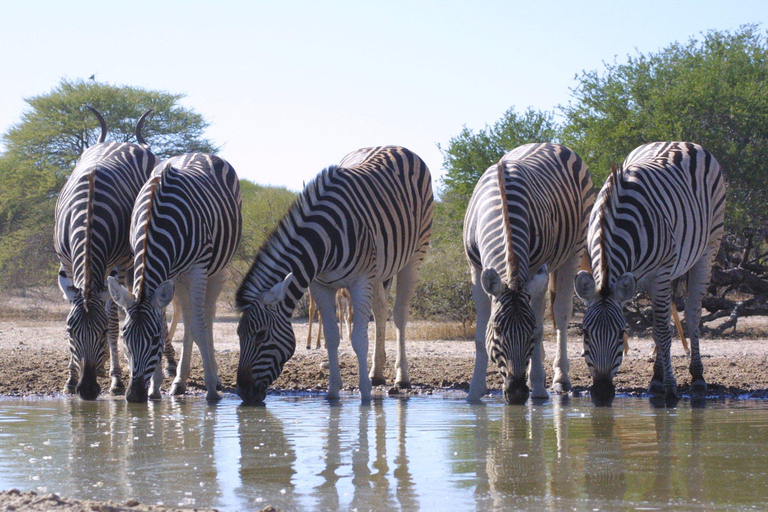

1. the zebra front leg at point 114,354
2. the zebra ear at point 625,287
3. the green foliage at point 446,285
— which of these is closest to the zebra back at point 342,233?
the zebra front leg at point 114,354

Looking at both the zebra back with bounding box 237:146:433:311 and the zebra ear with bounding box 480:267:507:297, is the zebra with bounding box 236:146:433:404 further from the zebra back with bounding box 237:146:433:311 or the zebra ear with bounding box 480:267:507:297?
the zebra ear with bounding box 480:267:507:297

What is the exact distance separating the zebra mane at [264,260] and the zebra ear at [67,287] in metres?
1.49

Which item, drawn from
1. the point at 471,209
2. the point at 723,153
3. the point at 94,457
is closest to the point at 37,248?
the point at 723,153

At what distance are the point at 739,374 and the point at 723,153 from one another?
7.12 metres

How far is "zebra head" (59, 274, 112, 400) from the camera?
753cm

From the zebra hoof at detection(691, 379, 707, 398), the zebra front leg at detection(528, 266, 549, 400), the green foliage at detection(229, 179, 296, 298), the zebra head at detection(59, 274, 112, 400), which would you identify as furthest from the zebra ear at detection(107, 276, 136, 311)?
the green foliage at detection(229, 179, 296, 298)

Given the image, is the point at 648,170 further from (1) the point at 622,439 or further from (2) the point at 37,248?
(2) the point at 37,248

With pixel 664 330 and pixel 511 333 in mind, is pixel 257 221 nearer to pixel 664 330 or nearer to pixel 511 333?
pixel 664 330

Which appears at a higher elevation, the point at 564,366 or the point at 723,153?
the point at 723,153

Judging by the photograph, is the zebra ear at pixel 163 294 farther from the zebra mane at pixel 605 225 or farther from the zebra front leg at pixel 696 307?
the zebra front leg at pixel 696 307

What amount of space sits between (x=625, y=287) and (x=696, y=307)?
2.23 m

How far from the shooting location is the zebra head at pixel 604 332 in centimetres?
695

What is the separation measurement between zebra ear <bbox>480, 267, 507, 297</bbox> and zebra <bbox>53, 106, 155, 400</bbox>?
3.25 meters

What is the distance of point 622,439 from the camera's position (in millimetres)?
5484
